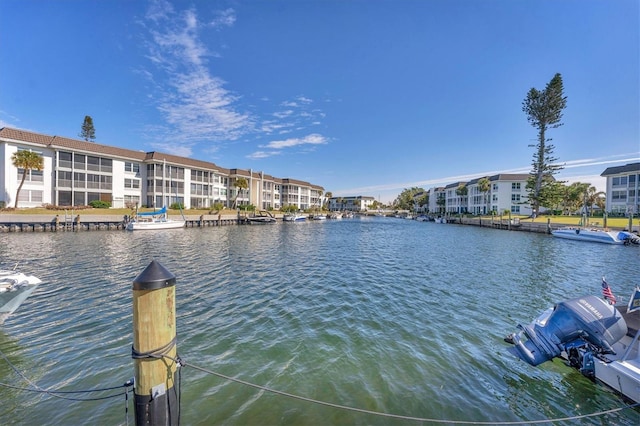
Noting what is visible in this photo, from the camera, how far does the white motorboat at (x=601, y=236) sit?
31.6m

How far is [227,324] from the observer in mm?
8398

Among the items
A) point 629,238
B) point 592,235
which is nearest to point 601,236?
point 592,235

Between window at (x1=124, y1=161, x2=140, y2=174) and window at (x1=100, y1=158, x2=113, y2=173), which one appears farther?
window at (x1=124, y1=161, x2=140, y2=174)

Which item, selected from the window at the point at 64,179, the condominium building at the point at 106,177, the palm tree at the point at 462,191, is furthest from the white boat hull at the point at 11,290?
the palm tree at the point at 462,191

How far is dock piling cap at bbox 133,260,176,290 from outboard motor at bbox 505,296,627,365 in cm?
718

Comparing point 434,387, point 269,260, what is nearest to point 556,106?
point 269,260

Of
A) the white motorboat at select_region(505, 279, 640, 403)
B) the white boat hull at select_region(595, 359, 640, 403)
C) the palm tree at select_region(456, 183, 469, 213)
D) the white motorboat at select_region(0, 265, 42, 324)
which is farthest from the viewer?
the palm tree at select_region(456, 183, 469, 213)

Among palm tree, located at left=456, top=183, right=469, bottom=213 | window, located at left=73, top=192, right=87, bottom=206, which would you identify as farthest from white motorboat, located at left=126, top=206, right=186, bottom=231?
palm tree, located at left=456, top=183, right=469, bottom=213

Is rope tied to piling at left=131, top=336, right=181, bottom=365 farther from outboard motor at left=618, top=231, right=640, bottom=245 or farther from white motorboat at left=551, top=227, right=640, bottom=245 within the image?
outboard motor at left=618, top=231, right=640, bottom=245

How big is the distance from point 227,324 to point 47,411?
4094mm

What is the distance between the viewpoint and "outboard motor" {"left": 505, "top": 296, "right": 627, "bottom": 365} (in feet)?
17.9

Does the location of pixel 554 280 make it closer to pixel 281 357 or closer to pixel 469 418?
pixel 469 418

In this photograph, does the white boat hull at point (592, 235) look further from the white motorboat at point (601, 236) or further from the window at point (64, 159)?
the window at point (64, 159)

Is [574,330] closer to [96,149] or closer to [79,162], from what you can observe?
[79,162]
